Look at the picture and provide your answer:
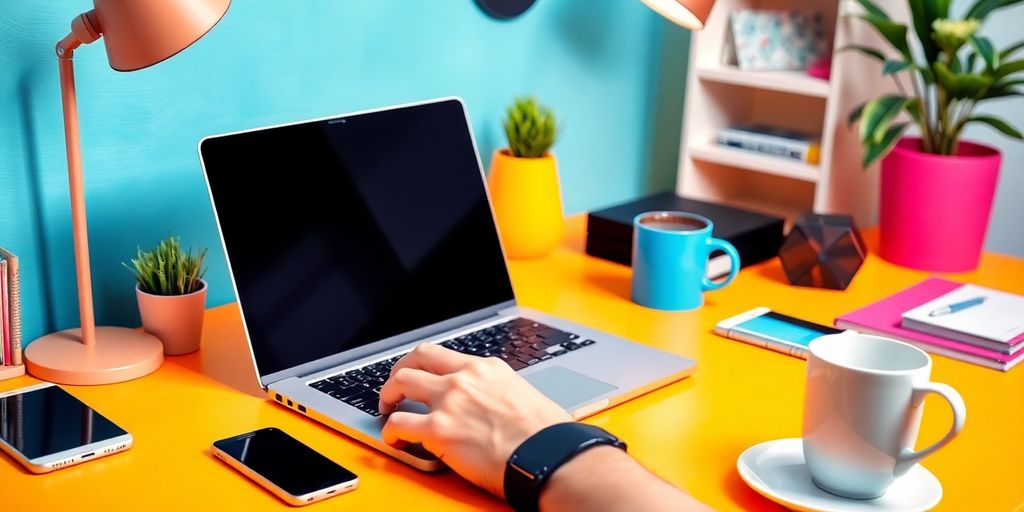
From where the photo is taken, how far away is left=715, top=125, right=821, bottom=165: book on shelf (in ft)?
5.65

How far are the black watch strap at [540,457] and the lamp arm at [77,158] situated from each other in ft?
1.62

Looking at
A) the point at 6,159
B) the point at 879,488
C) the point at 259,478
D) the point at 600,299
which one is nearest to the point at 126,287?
the point at 6,159

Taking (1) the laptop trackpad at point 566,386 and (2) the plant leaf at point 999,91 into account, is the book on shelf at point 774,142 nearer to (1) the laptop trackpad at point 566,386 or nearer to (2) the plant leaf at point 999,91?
(2) the plant leaf at point 999,91

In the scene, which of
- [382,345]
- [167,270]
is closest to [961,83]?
[382,345]

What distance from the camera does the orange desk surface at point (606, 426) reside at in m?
0.89

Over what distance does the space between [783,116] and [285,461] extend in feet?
4.16

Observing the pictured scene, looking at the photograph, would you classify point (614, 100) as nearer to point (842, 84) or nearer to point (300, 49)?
point (842, 84)

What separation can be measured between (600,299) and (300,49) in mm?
483

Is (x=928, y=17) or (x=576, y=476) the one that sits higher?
(x=928, y=17)

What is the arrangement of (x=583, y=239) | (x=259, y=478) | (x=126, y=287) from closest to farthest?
1. (x=259, y=478)
2. (x=126, y=287)
3. (x=583, y=239)

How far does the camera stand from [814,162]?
172cm

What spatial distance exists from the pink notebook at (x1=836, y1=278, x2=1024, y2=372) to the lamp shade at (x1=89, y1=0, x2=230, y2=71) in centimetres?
81

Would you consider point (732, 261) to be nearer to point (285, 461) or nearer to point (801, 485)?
point (801, 485)

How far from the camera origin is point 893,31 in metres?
1.54
